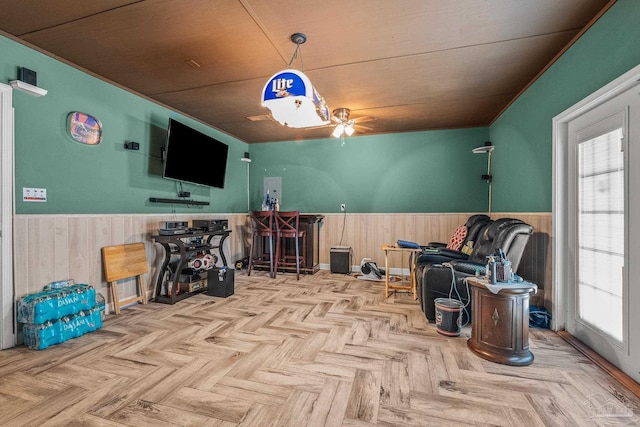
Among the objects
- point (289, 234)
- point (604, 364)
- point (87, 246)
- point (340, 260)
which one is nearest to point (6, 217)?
point (87, 246)

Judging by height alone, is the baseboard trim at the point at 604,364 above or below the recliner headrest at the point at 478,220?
below

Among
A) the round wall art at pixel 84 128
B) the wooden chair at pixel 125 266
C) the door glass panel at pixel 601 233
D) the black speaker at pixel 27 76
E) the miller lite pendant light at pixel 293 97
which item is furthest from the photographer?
the wooden chair at pixel 125 266

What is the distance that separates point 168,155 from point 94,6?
1.77 metres

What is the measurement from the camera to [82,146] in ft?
9.26

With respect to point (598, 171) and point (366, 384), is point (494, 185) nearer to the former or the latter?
point (598, 171)

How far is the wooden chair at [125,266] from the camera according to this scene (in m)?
2.97

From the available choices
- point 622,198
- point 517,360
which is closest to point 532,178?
point 622,198

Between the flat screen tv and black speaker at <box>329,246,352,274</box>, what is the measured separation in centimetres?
221

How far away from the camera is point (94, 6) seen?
196 cm

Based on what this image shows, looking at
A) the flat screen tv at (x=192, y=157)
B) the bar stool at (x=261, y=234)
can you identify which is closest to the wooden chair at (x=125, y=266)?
the flat screen tv at (x=192, y=157)

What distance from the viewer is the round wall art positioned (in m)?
2.72

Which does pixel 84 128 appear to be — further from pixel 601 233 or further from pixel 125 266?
pixel 601 233

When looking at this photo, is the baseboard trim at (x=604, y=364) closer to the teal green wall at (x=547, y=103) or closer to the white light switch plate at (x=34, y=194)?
the teal green wall at (x=547, y=103)

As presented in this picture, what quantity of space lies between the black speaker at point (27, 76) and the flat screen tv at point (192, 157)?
3.99ft
